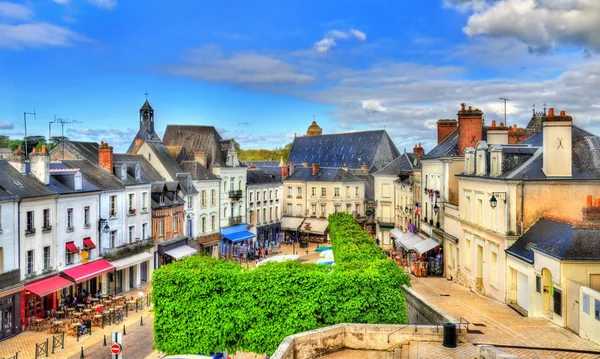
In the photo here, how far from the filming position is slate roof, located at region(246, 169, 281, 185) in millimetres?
56841

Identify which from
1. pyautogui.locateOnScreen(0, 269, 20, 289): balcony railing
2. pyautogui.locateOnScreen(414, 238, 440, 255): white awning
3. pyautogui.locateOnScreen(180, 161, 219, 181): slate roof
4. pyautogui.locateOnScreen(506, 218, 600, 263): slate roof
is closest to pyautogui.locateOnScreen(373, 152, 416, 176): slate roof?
pyautogui.locateOnScreen(180, 161, 219, 181): slate roof

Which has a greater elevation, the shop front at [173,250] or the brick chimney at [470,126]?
the brick chimney at [470,126]

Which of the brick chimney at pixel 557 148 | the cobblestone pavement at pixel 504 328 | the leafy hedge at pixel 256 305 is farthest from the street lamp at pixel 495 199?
the leafy hedge at pixel 256 305

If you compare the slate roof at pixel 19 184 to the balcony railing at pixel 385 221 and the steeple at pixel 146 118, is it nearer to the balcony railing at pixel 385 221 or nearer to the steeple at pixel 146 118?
the steeple at pixel 146 118

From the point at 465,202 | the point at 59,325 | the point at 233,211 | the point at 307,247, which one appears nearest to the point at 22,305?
the point at 59,325

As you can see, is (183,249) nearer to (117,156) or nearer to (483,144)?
(117,156)

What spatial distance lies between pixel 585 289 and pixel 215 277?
10.4 metres

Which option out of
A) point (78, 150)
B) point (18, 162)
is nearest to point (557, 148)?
point (18, 162)

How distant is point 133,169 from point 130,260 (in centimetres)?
775

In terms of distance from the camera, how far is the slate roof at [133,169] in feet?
123

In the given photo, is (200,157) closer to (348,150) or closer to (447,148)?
(447,148)

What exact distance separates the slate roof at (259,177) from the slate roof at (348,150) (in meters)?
16.8

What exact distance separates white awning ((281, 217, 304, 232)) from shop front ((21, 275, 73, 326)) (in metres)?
33.8

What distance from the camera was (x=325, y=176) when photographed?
6122cm
